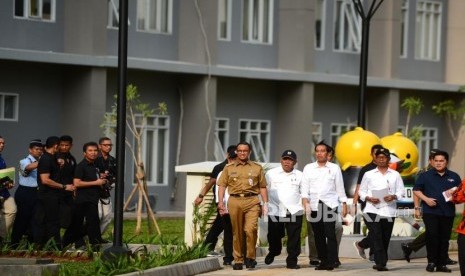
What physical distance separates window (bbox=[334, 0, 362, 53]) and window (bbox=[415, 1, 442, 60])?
3136 mm

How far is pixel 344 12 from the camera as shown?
4666 cm

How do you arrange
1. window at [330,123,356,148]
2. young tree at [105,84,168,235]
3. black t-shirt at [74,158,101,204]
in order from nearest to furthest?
black t-shirt at [74,158,101,204], young tree at [105,84,168,235], window at [330,123,356,148]

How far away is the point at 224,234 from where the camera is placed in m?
22.1

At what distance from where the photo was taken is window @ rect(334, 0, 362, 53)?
46.4 metres

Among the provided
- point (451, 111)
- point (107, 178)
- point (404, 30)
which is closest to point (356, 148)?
point (107, 178)

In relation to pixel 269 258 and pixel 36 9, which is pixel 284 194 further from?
pixel 36 9

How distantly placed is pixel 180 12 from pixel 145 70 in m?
2.25

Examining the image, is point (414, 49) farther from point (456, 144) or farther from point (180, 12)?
point (180, 12)

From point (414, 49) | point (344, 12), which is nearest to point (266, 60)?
point (344, 12)

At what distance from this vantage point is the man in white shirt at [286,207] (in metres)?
21.8

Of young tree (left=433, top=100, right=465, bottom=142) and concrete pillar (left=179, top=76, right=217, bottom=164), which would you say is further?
young tree (left=433, top=100, right=465, bottom=142)

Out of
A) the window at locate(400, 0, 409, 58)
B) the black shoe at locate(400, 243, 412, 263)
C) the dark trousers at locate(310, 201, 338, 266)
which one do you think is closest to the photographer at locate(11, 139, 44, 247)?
the dark trousers at locate(310, 201, 338, 266)

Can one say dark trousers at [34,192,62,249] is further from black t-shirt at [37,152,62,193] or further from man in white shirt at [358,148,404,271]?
man in white shirt at [358,148,404,271]

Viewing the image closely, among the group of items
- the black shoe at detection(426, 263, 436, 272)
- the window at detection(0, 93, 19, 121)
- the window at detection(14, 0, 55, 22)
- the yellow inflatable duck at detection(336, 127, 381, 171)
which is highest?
the window at detection(14, 0, 55, 22)
